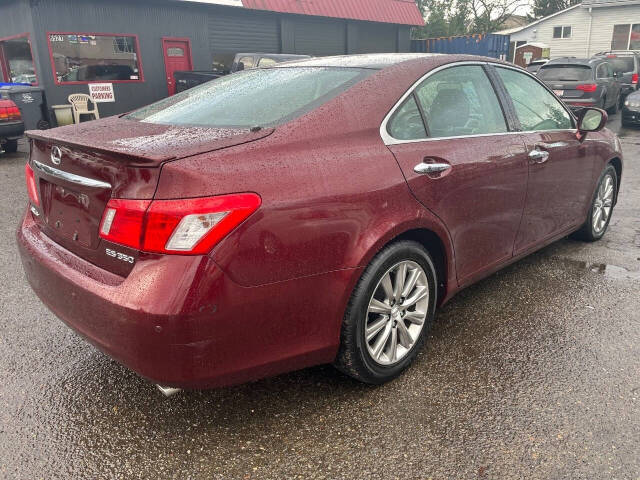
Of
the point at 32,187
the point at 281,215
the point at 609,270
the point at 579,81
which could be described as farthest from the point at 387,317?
the point at 579,81

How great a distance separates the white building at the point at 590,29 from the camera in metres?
28.4

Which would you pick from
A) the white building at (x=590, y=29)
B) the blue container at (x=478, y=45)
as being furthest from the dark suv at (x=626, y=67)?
the white building at (x=590, y=29)

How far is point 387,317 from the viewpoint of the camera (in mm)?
2539

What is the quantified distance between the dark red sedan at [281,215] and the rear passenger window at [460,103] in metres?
0.01

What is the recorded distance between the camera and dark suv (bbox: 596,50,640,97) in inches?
645

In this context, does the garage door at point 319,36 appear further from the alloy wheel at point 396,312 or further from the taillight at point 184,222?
the taillight at point 184,222

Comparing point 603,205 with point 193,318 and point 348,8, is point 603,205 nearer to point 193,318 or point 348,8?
point 193,318

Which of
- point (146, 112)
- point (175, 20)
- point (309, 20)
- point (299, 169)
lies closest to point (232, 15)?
point (175, 20)

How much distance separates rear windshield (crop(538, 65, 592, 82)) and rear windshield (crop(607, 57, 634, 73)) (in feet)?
16.0

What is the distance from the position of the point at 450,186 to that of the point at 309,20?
18366 mm

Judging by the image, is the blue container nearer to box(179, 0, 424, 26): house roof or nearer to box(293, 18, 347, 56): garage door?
box(179, 0, 424, 26): house roof

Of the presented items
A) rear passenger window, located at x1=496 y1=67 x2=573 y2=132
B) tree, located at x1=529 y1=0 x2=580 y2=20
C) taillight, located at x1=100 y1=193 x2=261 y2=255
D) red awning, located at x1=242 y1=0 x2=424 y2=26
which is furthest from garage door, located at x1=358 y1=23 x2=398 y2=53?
tree, located at x1=529 y1=0 x2=580 y2=20

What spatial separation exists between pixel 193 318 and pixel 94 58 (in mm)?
14242

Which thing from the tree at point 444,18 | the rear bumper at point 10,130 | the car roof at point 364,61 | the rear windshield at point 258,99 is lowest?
the rear bumper at point 10,130
